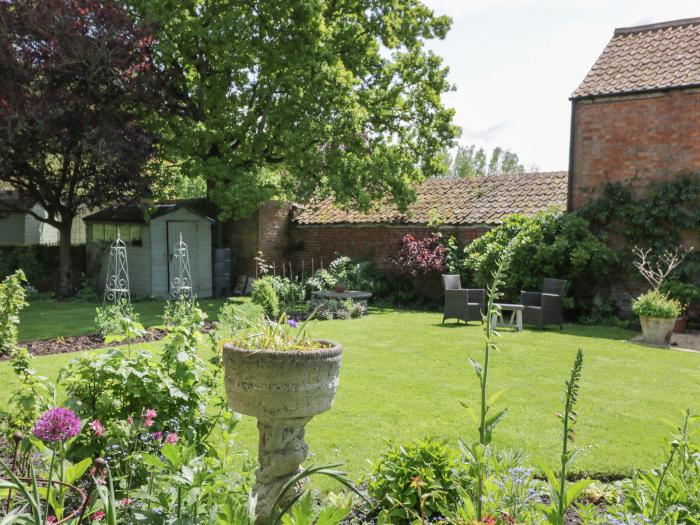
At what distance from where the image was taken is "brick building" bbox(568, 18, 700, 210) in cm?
1289

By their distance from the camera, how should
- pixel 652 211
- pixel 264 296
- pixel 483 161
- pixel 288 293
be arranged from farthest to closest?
pixel 483 161
pixel 288 293
pixel 652 211
pixel 264 296

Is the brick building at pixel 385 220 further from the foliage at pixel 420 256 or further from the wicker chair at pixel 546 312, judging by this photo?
the wicker chair at pixel 546 312

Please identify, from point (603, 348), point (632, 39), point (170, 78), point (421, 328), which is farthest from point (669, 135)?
point (170, 78)

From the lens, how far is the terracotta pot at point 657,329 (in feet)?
33.2

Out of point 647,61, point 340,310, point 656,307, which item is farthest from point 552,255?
point 647,61

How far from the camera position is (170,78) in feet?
51.2

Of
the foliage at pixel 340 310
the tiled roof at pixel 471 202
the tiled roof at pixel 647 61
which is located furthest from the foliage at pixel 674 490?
the tiled roof at pixel 471 202

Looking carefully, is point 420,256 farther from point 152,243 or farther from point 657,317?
point 152,243

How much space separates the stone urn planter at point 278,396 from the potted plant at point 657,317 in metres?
9.14

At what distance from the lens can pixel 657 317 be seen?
1014 cm

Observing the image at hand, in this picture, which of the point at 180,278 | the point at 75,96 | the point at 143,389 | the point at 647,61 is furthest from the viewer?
the point at 180,278

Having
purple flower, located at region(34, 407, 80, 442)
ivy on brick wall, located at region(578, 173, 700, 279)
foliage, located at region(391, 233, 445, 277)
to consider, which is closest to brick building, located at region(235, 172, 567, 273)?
foliage, located at region(391, 233, 445, 277)

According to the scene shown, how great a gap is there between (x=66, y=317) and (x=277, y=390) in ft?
36.2

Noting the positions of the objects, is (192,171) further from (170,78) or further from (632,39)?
(632,39)
